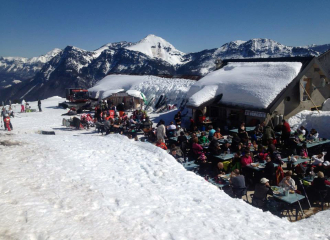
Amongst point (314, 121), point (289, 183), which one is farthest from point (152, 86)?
point (289, 183)

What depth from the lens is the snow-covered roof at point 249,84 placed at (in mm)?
17078

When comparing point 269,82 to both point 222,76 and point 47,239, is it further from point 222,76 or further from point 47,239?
point 47,239

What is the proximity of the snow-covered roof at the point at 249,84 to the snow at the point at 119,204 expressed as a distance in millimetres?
9974

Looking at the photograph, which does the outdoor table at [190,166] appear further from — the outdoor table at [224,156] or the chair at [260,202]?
the chair at [260,202]

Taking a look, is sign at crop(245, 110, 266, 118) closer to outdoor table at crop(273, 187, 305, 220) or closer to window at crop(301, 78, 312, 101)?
window at crop(301, 78, 312, 101)

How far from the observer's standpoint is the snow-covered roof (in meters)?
17.1

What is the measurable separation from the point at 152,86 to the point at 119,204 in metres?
28.1

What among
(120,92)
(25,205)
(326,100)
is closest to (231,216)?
(25,205)

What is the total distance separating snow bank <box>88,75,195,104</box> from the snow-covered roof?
7.85m

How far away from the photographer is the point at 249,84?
18406 millimetres

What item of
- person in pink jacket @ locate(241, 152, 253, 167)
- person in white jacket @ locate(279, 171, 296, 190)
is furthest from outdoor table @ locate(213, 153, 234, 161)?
person in white jacket @ locate(279, 171, 296, 190)

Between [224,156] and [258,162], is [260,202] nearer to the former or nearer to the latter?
[258,162]

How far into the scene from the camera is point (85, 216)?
17.7ft

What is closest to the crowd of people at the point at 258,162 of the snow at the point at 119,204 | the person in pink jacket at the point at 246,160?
the person in pink jacket at the point at 246,160
